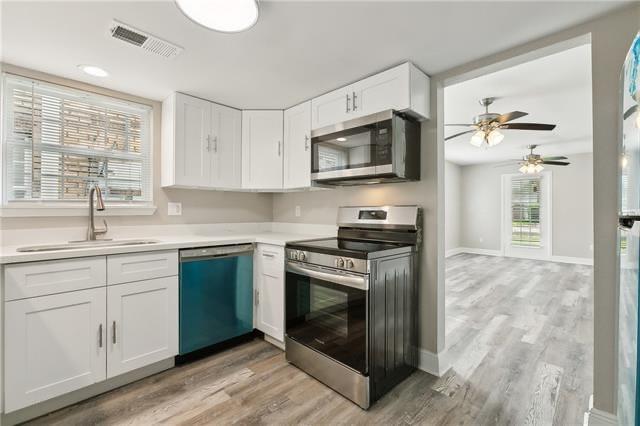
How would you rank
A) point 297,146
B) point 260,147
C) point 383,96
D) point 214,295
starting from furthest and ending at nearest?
point 260,147
point 297,146
point 214,295
point 383,96

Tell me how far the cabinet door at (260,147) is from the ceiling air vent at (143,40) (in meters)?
1.09

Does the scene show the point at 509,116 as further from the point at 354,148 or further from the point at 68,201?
the point at 68,201

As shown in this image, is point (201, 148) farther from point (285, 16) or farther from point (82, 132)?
point (285, 16)

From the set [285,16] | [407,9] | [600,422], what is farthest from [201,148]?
[600,422]

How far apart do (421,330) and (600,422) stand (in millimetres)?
1005

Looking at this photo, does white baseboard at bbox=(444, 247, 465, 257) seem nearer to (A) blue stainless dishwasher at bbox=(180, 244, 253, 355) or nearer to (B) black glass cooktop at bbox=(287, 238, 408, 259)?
(B) black glass cooktop at bbox=(287, 238, 408, 259)

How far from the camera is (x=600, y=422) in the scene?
152 centimetres

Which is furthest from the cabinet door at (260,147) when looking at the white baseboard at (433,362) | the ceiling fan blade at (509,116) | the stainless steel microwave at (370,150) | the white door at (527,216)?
the white door at (527,216)

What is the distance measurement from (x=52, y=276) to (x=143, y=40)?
150cm

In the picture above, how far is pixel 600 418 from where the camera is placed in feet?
4.99

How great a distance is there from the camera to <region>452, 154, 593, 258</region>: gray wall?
6.28 metres

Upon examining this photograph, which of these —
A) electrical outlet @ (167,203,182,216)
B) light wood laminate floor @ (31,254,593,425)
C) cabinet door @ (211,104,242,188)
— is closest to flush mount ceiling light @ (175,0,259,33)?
cabinet door @ (211,104,242,188)

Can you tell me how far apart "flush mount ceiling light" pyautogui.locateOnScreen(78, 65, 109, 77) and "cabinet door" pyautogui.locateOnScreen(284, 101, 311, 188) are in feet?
4.88

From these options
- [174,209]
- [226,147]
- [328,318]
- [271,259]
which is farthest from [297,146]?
[328,318]
